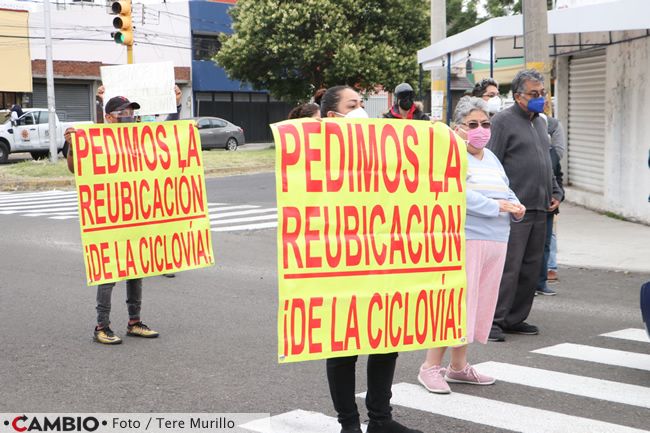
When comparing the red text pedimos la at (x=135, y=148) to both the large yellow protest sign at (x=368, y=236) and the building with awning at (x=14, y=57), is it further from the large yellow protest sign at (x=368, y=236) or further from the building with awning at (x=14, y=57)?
the building with awning at (x=14, y=57)

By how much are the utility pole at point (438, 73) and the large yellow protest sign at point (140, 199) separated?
1038 centimetres

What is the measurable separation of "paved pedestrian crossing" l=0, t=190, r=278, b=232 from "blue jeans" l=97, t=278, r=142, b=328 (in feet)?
24.0

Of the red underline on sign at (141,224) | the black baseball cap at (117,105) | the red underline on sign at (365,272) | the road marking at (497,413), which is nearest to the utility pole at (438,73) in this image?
the red underline on sign at (141,224)

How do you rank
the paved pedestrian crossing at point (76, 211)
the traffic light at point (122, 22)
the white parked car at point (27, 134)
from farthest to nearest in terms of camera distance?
the white parked car at point (27, 134)
the traffic light at point (122, 22)
the paved pedestrian crossing at point (76, 211)

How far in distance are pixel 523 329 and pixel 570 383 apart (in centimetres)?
151

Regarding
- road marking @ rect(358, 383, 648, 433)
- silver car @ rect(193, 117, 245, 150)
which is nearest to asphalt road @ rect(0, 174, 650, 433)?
road marking @ rect(358, 383, 648, 433)

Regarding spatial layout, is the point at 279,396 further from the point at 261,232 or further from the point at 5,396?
the point at 261,232

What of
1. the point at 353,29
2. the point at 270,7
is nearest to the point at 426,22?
the point at 353,29

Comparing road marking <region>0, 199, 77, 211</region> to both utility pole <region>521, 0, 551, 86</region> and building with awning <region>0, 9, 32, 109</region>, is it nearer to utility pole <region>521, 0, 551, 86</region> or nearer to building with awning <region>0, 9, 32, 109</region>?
utility pole <region>521, 0, 551, 86</region>

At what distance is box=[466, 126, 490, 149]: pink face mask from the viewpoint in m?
5.97

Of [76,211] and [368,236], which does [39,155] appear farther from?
[368,236]

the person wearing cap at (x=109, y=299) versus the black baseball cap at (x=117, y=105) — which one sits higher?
the black baseball cap at (x=117, y=105)

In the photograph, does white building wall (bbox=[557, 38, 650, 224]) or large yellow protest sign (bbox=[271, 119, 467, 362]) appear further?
white building wall (bbox=[557, 38, 650, 224])

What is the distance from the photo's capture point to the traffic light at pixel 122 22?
1720 centimetres
